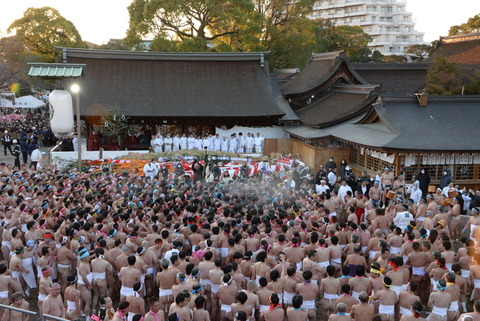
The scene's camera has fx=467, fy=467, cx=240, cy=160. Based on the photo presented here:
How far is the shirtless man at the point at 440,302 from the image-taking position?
7867 mm

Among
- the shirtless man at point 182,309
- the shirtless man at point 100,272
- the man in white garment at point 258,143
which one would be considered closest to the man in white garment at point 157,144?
the man in white garment at point 258,143

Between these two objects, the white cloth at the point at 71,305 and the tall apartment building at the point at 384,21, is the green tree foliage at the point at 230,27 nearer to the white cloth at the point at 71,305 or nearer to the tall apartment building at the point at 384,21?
the white cloth at the point at 71,305


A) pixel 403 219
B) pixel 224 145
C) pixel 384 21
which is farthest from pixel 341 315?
pixel 384 21

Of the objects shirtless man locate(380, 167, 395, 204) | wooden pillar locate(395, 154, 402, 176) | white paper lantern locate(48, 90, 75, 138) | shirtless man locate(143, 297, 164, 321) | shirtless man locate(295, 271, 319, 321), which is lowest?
shirtless man locate(295, 271, 319, 321)

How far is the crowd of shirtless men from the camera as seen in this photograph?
7836 millimetres

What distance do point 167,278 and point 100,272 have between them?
1429 mm

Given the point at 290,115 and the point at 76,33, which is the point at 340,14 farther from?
the point at 290,115

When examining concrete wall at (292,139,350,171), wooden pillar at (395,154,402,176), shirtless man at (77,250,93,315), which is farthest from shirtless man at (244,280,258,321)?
concrete wall at (292,139,350,171)

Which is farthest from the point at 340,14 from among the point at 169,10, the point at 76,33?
the point at 169,10

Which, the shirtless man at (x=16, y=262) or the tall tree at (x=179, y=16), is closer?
the shirtless man at (x=16, y=262)

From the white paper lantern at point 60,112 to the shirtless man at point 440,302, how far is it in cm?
1444

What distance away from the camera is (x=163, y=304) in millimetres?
8875

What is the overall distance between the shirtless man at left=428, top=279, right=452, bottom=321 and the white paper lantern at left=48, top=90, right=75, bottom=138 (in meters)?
14.4

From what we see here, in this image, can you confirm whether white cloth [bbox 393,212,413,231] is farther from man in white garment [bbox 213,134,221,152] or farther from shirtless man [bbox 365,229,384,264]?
man in white garment [bbox 213,134,221,152]
